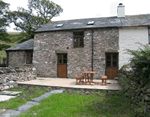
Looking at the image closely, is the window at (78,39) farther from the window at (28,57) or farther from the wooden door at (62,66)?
the window at (28,57)

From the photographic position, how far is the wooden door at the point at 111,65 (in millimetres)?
10836

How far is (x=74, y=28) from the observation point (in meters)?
11.6

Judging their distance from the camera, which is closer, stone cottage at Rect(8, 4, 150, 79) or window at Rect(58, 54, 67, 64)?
stone cottage at Rect(8, 4, 150, 79)

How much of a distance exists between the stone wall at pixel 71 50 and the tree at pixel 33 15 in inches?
541

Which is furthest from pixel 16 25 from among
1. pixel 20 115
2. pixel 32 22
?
pixel 20 115

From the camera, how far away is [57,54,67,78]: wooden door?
38.9 feet

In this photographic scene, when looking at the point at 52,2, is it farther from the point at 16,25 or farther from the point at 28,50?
the point at 28,50

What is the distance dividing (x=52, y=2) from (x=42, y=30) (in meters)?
19.4

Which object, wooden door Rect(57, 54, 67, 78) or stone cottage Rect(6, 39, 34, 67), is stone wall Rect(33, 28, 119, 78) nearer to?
wooden door Rect(57, 54, 67, 78)

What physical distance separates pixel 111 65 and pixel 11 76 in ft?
24.9

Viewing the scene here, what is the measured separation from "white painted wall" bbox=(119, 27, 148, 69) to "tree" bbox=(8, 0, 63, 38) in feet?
59.5

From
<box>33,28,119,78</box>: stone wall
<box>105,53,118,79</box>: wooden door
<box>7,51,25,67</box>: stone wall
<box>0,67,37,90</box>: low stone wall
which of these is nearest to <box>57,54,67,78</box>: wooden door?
<box>33,28,119,78</box>: stone wall

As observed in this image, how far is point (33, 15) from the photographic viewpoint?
26.4 m

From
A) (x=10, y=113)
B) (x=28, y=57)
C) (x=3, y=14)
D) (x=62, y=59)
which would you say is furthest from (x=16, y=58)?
(x=3, y=14)
